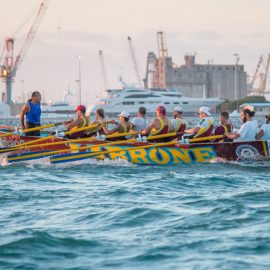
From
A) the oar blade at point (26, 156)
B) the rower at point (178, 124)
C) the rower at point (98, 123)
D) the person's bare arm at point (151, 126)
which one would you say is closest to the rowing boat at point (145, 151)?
the oar blade at point (26, 156)

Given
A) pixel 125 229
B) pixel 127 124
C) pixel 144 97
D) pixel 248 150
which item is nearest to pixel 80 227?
pixel 125 229

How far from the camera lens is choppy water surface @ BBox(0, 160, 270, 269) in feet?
34.5

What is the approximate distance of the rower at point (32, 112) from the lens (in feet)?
80.8

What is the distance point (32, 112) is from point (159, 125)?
15.4 feet

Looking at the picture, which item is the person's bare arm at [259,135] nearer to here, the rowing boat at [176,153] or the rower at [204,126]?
the rowing boat at [176,153]

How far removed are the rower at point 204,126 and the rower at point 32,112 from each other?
528 cm

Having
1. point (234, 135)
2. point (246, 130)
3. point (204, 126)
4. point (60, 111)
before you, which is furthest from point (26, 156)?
point (60, 111)

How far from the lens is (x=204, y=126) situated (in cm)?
2225

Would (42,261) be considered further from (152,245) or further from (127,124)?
(127,124)

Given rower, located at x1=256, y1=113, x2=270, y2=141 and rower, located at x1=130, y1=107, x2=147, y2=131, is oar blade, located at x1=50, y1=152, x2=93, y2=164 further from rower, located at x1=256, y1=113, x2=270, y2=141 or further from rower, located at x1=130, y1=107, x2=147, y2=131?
rower, located at x1=256, y1=113, x2=270, y2=141

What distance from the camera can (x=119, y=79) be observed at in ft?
500

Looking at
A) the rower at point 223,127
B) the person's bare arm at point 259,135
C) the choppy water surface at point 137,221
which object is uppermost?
the rower at point 223,127

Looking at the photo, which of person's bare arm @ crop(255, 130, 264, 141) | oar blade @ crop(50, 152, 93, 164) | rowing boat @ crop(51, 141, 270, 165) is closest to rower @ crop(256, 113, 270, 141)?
person's bare arm @ crop(255, 130, 264, 141)

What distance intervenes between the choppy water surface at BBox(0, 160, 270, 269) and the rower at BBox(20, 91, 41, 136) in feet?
15.6
